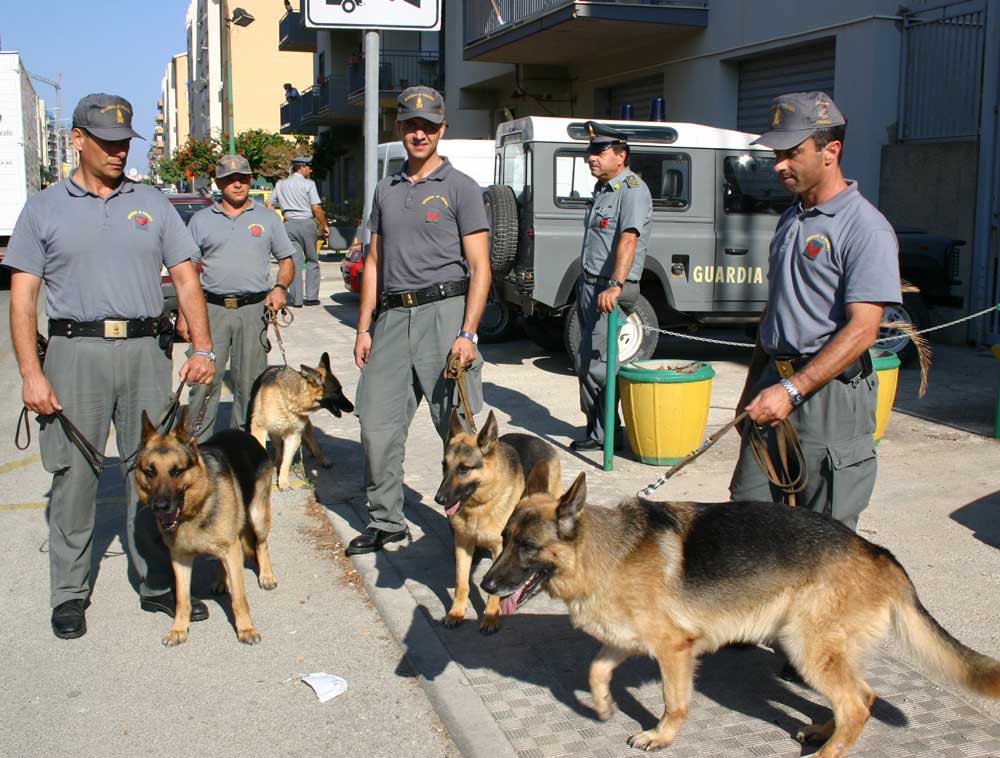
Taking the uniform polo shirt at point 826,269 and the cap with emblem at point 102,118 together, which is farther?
the cap with emblem at point 102,118

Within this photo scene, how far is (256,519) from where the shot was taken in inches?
190

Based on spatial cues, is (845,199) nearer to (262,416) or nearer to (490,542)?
(490,542)

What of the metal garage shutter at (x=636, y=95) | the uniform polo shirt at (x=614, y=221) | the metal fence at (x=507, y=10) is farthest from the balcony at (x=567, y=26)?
the uniform polo shirt at (x=614, y=221)

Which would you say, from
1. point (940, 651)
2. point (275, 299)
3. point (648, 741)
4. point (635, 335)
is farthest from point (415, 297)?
point (635, 335)

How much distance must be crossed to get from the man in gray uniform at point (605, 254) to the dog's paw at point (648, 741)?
3.68 m

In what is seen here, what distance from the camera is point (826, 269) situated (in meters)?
3.45

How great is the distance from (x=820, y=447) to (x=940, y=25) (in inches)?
417

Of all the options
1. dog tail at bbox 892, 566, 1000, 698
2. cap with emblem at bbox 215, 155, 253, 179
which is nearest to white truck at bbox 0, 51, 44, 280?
cap with emblem at bbox 215, 155, 253, 179

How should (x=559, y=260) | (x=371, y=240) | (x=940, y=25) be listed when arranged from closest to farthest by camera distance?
(x=371, y=240) → (x=559, y=260) → (x=940, y=25)

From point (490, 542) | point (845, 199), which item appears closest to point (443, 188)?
point (490, 542)

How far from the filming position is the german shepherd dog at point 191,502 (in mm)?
4059

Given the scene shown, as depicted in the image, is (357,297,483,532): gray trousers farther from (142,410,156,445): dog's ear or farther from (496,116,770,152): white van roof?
(496,116,770,152): white van roof

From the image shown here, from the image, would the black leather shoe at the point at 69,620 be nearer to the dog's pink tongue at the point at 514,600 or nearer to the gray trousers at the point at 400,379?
the gray trousers at the point at 400,379

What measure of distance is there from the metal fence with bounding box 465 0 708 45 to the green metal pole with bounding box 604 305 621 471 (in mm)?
9697
